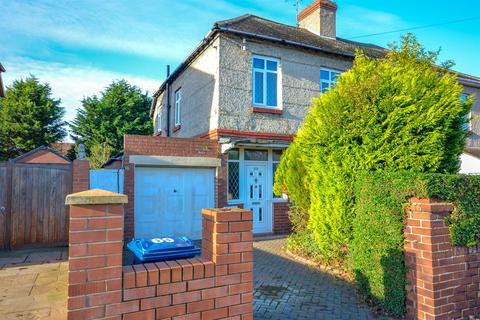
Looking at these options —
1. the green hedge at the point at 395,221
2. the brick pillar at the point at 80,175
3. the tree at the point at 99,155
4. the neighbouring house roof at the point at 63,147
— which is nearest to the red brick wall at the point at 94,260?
the green hedge at the point at 395,221

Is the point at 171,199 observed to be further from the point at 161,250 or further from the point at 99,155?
the point at 99,155

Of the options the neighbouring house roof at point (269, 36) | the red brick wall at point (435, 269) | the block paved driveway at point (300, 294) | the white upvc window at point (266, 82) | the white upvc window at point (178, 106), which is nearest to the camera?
the red brick wall at point (435, 269)

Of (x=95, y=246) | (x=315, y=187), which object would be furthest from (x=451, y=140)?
(x=95, y=246)

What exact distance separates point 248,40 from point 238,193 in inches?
183

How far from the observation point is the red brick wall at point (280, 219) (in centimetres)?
1004

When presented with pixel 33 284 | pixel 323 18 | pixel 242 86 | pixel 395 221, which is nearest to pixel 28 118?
pixel 242 86

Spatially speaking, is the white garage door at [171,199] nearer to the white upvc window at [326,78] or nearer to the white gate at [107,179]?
the white gate at [107,179]

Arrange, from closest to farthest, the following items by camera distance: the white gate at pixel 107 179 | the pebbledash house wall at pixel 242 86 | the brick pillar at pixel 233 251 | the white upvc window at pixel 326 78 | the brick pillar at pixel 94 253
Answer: the brick pillar at pixel 94 253, the brick pillar at pixel 233 251, the white gate at pixel 107 179, the pebbledash house wall at pixel 242 86, the white upvc window at pixel 326 78

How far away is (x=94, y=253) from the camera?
2.10 meters

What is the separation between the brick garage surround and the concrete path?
197cm

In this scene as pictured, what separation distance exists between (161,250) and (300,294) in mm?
2968

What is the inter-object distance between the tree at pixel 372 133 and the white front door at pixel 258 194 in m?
4.15

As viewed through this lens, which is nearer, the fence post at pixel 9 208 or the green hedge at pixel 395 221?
the green hedge at pixel 395 221

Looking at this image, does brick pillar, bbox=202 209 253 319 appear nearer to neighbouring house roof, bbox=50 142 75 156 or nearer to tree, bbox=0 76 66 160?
tree, bbox=0 76 66 160
